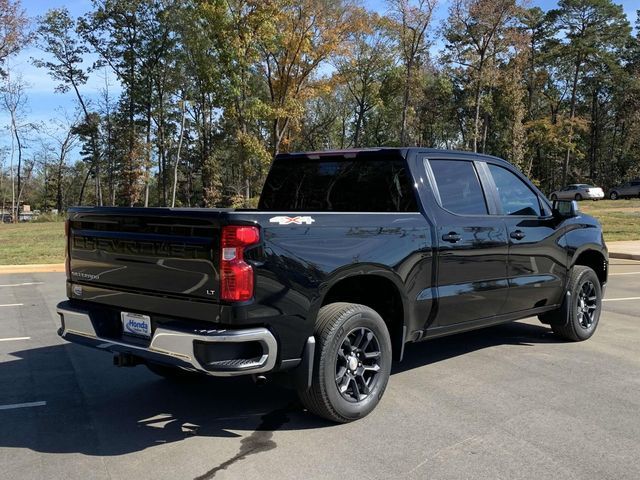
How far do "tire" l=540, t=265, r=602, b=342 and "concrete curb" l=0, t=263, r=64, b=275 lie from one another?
11.3 m

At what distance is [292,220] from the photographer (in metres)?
3.68

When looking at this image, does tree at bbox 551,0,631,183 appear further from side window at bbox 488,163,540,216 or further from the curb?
side window at bbox 488,163,540,216

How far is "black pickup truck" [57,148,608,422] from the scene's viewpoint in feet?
11.4

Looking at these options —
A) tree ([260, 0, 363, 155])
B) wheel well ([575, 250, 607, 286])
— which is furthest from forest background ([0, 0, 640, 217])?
wheel well ([575, 250, 607, 286])

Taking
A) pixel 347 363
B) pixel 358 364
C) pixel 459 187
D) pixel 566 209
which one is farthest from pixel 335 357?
pixel 566 209

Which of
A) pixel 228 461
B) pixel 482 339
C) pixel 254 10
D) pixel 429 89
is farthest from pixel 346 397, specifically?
pixel 429 89

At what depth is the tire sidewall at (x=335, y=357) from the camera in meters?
3.86

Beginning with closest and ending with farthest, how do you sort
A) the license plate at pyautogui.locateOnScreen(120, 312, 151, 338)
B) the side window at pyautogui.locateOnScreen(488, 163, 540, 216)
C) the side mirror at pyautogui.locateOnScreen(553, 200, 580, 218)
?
the license plate at pyautogui.locateOnScreen(120, 312, 151, 338) → the side window at pyautogui.locateOnScreen(488, 163, 540, 216) → the side mirror at pyautogui.locateOnScreen(553, 200, 580, 218)

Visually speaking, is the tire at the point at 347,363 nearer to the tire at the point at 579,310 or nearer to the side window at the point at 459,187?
the side window at the point at 459,187

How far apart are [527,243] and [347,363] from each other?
2495 mm

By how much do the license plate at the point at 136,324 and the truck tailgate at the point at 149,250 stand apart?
7.0 inches

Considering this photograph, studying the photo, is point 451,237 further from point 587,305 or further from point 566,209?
point 587,305

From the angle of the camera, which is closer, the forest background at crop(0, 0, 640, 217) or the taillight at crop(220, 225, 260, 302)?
the taillight at crop(220, 225, 260, 302)

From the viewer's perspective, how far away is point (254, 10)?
26.1 metres
